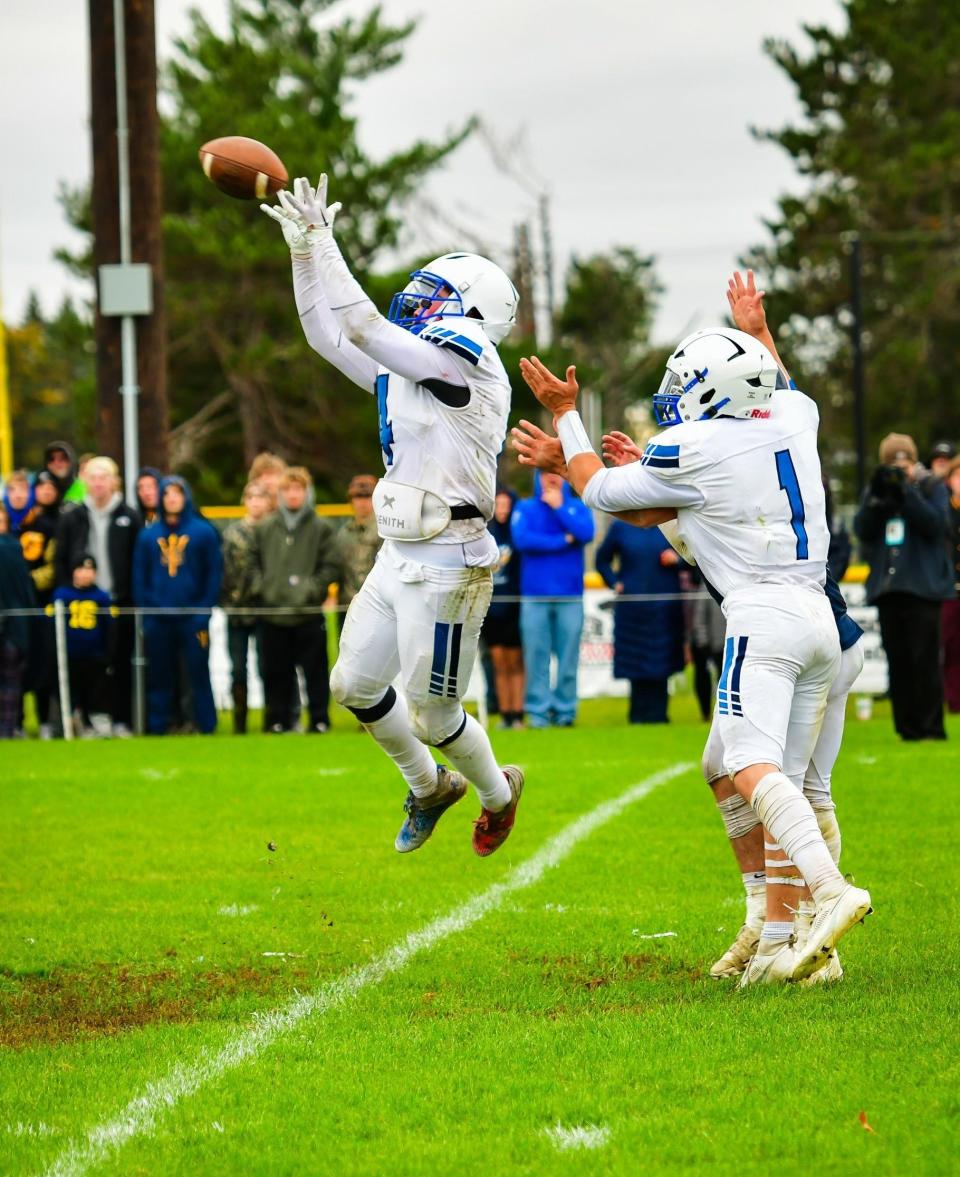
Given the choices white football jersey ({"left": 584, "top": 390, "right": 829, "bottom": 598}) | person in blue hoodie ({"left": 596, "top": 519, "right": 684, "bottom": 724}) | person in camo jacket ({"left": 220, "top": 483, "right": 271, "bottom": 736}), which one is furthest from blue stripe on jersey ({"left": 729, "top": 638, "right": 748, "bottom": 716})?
person in camo jacket ({"left": 220, "top": 483, "right": 271, "bottom": 736})

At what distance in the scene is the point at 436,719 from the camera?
704cm

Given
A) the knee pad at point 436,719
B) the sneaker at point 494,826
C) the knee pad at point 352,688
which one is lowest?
the sneaker at point 494,826

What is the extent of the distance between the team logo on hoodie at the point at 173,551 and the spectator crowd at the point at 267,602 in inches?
0.4

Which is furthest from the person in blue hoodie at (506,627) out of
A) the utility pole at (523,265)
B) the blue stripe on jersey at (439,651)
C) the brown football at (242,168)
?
the utility pole at (523,265)

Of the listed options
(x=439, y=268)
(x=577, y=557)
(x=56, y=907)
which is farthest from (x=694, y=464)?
(x=577, y=557)

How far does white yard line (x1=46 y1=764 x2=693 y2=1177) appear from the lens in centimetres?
442

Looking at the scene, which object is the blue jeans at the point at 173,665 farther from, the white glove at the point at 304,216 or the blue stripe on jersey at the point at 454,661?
the white glove at the point at 304,216

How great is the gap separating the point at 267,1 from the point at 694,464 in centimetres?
3993

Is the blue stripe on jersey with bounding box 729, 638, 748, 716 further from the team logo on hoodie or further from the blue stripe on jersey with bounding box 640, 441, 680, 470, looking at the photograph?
the team logo on hoodie

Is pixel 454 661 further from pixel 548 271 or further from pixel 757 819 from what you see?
pixel 548 271

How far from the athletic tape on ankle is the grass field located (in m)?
0.48

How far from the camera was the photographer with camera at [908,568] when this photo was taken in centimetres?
1305

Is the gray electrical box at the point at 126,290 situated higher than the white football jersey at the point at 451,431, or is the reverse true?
the gray electrical box at the point at 126,290

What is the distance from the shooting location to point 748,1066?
487 centimetres
